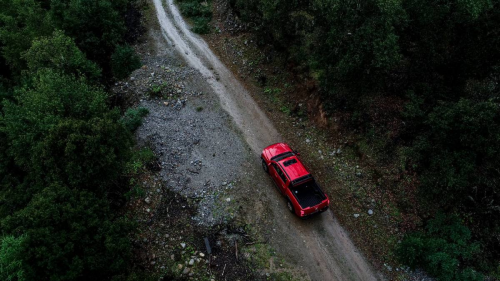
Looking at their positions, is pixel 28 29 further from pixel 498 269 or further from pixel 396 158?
pixel 498 269

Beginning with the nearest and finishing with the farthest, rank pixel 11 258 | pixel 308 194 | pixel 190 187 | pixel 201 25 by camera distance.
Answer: pixel 11 258 < pixel 308 194 < pixel 190 187 < pixel 201 25

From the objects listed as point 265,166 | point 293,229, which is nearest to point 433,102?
point 265,166

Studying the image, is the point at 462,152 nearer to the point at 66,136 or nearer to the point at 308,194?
the point at 308,194

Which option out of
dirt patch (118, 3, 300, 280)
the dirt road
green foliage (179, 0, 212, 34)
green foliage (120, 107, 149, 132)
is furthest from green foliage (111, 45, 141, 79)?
Result: green foliage (179, 0, 212, 34)

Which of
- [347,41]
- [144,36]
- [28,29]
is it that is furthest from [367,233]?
[28,29]

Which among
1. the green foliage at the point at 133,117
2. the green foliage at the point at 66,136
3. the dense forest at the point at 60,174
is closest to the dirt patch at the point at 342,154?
the green foliage at the point at 133,117
